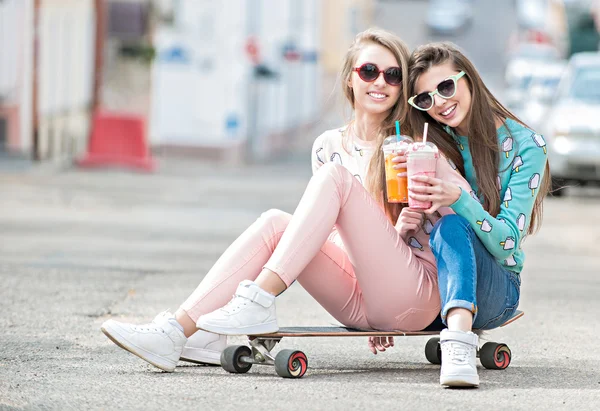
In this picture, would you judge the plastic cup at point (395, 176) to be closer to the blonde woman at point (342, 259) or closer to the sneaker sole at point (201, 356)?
the blonde woman at point (342, 259)

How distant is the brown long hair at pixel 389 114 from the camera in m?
5.21

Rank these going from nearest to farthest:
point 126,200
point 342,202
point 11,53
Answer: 1. point 342,202
2. point 126,200
3. point 11,53

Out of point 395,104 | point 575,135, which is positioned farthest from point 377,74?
point 575,135

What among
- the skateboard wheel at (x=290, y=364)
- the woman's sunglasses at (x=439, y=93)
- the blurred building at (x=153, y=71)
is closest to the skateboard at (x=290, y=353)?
the skateboard wheel at (x=290, y=364)

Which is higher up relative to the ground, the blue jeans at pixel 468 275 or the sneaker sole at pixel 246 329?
the blue jeans at pixel 468 275

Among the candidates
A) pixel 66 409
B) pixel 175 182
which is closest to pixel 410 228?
pixel 66 409

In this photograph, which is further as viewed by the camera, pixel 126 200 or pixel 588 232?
pixel 126 200

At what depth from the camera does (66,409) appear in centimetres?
431

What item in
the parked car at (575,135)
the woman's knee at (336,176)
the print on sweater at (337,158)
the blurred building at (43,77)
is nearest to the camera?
the woman's knee at (336,176)

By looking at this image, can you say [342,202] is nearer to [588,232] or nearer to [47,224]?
[47,224]

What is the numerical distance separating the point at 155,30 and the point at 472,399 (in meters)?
22.0

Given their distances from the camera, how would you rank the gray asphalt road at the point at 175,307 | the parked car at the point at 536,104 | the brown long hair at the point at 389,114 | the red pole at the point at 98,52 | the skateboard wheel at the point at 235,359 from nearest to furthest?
the gray asphalt road at the point at 175,307, the skateboard wheel at the point at 235,359, the brown long hair at the point at 389,114, the parked car at the point at 536,104, the red pole at the point at 98,52

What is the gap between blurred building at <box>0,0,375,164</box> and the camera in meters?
20.8

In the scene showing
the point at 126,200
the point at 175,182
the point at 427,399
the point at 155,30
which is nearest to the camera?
the point at 427,399
